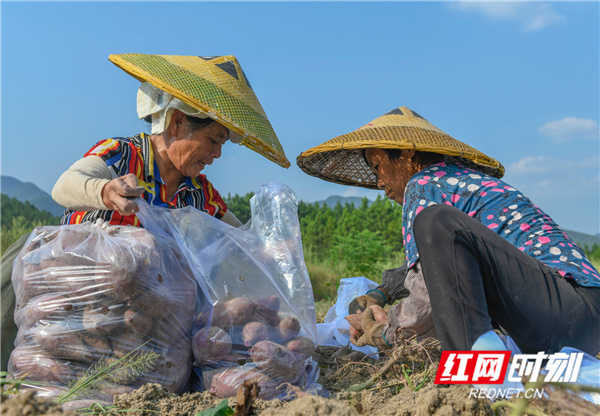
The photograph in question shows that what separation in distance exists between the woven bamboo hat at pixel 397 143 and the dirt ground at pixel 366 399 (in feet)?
3.02

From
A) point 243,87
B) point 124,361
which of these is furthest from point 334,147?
point 124,361

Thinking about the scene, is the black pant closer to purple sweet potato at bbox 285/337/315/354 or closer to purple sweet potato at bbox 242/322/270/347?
purple sweet potato at bbox 285/337/315/354

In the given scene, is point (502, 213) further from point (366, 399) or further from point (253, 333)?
point (253, 333)

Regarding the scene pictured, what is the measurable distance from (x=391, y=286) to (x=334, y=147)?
3.44ft

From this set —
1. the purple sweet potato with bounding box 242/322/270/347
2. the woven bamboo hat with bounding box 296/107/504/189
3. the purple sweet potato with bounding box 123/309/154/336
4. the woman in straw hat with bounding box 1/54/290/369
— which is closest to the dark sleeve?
the woven bamboo hat with bounding box 296/107/504/189

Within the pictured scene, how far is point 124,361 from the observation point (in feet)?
5.17

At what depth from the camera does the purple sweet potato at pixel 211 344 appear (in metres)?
1.69

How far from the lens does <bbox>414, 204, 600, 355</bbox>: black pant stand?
171 centimetres

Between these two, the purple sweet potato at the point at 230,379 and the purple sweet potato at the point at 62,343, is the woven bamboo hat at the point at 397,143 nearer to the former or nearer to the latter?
the purple sweet potato at the point at 230,379

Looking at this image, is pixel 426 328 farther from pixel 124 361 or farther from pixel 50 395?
pixel 50 395

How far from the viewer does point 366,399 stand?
67.8 inches

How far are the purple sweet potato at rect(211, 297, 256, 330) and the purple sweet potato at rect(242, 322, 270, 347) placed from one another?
0.12 ft

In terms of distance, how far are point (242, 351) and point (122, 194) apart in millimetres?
701

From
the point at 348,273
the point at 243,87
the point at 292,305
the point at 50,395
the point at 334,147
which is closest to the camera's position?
the point at 50,395
